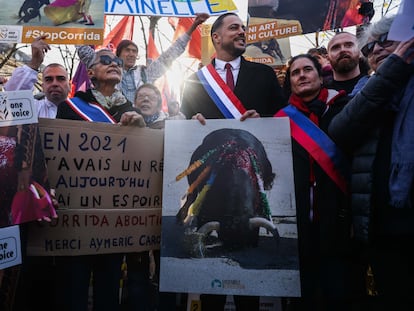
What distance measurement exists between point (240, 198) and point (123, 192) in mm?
756

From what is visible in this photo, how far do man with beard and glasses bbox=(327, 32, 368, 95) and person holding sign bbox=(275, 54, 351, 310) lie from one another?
0.77 metres

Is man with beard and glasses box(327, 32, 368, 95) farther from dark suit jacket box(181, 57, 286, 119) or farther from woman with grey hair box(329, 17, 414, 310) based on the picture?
woman with grey hair box(329, 17, 414, 310)

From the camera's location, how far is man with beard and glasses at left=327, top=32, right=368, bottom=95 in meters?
3.29

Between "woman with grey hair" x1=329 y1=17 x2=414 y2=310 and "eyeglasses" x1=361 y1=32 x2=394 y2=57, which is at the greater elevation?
"eyeglasses" x1=361 y1=32 x2=394 y2=57

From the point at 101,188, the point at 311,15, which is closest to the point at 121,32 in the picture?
the point at 311,15

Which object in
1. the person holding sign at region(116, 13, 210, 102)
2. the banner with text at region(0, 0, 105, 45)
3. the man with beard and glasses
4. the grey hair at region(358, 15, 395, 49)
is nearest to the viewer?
the grey hair at region(358, 15, 395, 49)

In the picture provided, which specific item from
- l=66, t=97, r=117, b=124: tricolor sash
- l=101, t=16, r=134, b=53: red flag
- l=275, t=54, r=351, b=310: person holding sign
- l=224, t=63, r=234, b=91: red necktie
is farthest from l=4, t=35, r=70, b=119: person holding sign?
l=101, t=16, r=134, b=53: red flag

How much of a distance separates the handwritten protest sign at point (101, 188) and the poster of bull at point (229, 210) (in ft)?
0.64

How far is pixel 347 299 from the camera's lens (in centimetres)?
232

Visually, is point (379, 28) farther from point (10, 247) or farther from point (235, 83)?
point (10, 247)

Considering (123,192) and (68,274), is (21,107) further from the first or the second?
(68,274)

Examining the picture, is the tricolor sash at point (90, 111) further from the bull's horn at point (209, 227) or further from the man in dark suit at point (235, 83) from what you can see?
the bull's horn at point (209, 227)

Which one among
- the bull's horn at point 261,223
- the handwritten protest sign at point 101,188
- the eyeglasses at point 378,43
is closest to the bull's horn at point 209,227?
the bull's horn at point 261,223

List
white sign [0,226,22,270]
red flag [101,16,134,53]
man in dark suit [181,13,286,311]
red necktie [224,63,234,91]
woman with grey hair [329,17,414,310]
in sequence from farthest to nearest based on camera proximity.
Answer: red flag [101,16,134,53] < red necktie [224,63,234,91] < man in dark suit [181,13,286,311] < white sign [0,226,22,270] < woman with grey hair [329,17,414,310]
